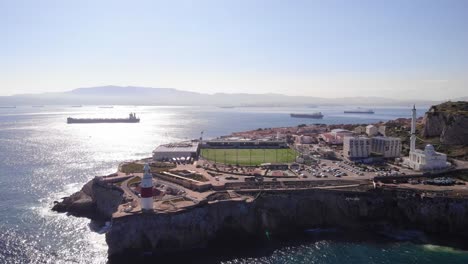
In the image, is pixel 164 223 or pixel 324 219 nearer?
pixel 164 223

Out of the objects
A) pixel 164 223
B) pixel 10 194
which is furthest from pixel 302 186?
pixel 10 194

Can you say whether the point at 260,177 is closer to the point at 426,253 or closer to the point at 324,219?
the point at 324,219

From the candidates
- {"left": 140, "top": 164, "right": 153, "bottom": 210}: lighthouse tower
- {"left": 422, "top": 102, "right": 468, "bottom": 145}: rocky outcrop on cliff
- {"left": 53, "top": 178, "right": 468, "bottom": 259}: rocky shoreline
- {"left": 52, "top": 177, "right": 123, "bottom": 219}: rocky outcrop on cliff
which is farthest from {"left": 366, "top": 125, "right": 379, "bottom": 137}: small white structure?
{"left": 140, "top": 164, "right": 153, "bottom": 210}: lighthouse tower

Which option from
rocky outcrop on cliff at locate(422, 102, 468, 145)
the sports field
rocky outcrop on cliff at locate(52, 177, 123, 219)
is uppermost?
rocky outcrop on cliff at locate(422, 102, 468, 145)

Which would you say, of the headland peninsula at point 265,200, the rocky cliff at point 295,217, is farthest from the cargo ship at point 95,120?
the rocky cliff at point 295,217

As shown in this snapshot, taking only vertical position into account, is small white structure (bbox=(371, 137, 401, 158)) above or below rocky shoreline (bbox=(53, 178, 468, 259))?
above

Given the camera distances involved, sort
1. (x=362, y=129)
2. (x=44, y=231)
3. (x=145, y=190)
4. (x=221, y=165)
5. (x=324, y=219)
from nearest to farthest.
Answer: (x=145, y=190), (x=44, y=231), (x=324, y=219), (x=221, y=165), (x=362, y=129)

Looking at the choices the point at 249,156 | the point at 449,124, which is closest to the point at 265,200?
the point at 249,156

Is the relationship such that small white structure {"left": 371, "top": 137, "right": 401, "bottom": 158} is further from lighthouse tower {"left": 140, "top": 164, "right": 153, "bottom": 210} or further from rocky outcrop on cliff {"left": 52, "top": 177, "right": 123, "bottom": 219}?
rocky outcrop on cliff {"left": 52, "top": 177, "right": 123, "bottom": 219}
